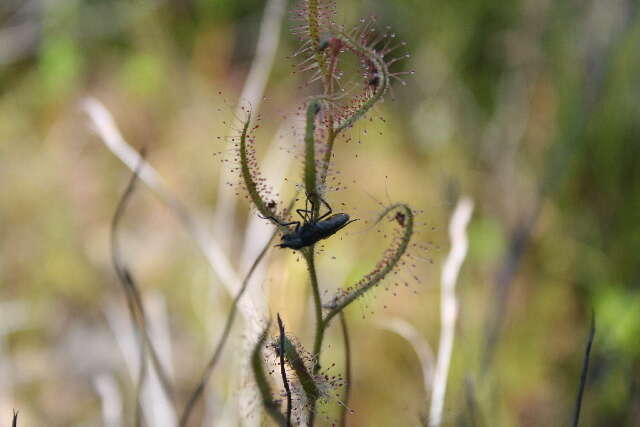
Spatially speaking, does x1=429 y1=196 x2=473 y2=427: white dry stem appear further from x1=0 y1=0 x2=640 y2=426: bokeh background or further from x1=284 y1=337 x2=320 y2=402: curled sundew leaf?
x1=284 y1=337 x2=320 y2=402: curled sundew leaf

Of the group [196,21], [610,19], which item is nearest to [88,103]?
[196,21]

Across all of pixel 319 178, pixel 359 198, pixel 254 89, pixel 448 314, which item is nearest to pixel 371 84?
pixel 319 178

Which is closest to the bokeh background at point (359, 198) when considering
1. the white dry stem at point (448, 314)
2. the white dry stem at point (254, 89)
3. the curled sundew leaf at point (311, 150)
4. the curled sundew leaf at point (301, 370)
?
the white dry stem at point (254, 89)

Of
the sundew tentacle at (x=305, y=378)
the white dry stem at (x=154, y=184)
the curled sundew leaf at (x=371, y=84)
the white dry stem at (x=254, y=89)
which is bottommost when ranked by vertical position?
the sundew tentacle at (x=305, y=378)

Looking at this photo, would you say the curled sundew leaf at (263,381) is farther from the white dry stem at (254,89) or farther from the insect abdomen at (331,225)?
the white dry stem at (254,89)

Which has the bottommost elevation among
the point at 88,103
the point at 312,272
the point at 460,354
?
the point at 312,272

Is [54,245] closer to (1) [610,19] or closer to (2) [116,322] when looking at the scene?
(2) [116,322]

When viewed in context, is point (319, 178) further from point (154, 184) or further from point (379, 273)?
point (154, 184)
